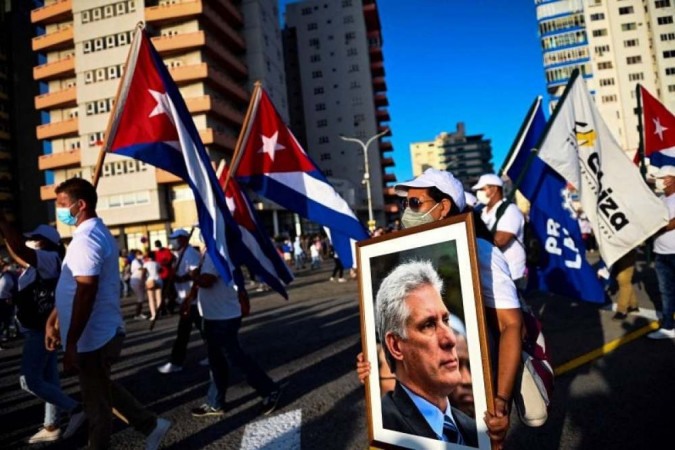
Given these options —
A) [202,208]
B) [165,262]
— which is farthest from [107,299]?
[165,262]

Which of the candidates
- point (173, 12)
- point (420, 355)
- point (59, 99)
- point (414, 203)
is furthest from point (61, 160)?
point (420, 355)

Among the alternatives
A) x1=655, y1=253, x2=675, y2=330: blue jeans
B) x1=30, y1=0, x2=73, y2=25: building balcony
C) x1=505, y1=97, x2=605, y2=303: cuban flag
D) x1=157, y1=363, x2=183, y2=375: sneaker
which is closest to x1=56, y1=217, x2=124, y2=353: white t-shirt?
x1=157, y1=363, x2=183, y2=375: sneaker

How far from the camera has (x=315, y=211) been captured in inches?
217

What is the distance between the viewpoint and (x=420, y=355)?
1604mm

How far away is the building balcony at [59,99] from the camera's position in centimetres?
4056

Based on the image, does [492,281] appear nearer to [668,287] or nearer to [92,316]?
[92,316]

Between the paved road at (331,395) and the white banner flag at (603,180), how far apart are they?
121cm

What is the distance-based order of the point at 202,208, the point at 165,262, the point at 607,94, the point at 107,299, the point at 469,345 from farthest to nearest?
the point at 607,94 < the point at 165,262 < the point at 202,208 < the point at 107,299 < the point at 469,345

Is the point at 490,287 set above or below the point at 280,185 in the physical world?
below

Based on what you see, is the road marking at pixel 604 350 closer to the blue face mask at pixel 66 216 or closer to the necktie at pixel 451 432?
the necktie at pixel 451 432

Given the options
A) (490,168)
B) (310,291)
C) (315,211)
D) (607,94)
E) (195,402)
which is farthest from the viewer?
(490,168)

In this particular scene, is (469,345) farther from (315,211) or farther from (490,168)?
(490,168)

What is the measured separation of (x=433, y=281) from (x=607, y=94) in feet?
279

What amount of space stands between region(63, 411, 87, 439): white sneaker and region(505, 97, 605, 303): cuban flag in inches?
179
